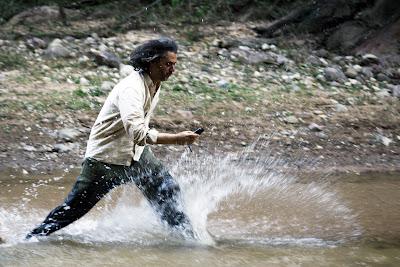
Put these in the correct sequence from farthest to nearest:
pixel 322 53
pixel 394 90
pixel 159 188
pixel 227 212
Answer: pixel 322 53, pixel 394 90, pixel 227 212, pixel 159 188

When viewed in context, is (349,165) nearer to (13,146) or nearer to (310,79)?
(310,79)

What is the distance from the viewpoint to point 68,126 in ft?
19.9

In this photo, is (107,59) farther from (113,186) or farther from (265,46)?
(113,186)

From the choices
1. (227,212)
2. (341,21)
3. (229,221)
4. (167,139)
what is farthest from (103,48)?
(167,139)

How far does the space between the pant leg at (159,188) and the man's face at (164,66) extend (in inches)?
22.4

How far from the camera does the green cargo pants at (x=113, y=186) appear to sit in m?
3.53

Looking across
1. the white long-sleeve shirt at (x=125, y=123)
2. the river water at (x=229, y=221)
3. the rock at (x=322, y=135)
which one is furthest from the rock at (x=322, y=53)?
the white long-sleeve shirt at (x=125, y=123)

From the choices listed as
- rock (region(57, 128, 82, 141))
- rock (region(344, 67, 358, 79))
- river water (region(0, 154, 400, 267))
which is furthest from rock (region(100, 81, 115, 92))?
rock (region(344, 67, 358, 79))

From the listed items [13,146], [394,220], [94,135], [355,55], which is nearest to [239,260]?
[94,135]

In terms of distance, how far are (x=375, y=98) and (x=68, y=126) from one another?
3883mm

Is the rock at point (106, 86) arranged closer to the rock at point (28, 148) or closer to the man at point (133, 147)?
the rock at point (28, 148)

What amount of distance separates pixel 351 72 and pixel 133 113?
569 cm

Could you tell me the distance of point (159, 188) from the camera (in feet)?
11.9

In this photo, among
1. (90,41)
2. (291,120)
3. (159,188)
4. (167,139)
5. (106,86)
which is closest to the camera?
(167,139)
